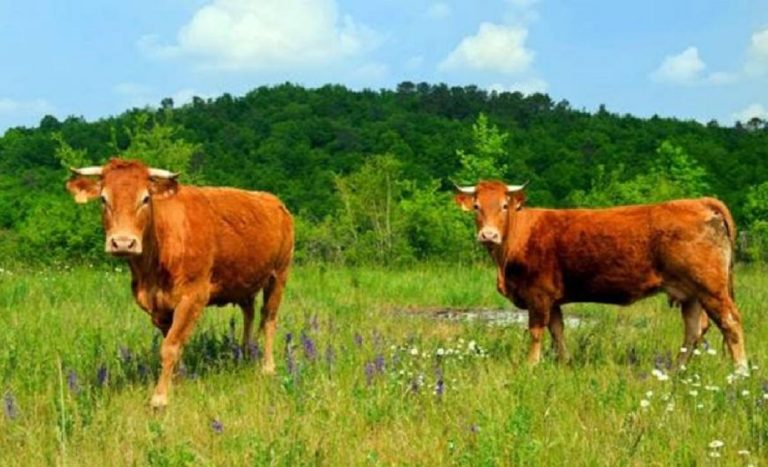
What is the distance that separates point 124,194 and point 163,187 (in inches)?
14.3

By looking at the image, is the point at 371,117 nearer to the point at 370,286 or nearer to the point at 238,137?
the point at 238,137

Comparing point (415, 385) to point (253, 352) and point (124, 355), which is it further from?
point (124, 355)

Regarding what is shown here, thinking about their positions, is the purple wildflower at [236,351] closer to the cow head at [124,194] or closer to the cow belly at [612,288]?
the cow head at [124,194]

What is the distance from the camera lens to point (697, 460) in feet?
14.7

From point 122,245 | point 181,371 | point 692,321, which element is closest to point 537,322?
point 692,321

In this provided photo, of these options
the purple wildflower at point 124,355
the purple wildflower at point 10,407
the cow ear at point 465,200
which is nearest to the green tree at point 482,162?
the cow ear at point 465,200

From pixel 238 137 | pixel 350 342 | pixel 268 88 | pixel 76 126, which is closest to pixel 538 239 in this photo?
pixel 350 342

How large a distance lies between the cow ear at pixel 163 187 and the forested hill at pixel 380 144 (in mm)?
52531

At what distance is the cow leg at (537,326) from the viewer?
8469mm

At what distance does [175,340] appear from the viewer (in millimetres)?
6637

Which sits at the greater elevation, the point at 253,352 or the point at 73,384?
the point at 73,384

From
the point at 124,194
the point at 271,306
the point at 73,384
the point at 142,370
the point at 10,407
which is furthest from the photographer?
the point at 271,306

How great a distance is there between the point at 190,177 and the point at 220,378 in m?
22.9

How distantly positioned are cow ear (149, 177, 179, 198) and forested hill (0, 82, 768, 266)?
2068 inches
